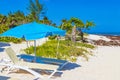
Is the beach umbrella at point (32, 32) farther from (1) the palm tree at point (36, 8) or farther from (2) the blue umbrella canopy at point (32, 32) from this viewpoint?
(1) the palm tree at point (36, 8)

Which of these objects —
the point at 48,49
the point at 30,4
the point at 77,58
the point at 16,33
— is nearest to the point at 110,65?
the point at 77,58

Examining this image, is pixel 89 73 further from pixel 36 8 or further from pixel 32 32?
pixel 36 8

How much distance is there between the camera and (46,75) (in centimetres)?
1079

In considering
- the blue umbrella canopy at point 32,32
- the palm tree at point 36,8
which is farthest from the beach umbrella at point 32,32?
the palm tree at point 36,8

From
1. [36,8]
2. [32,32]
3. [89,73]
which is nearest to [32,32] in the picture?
[32,32]

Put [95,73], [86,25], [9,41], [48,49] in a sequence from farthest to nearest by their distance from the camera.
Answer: [86,25]
[9,41]
[48,49]
[95,73]

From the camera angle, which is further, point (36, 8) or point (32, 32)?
point (36, 8)

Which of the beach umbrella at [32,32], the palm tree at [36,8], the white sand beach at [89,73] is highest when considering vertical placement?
the palm tree at [36,8]

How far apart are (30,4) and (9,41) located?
95.7 ft

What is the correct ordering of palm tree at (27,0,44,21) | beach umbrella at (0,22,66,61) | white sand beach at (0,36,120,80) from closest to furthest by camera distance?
1. beach umbrella at (0,22,66,61)
2. white sand beach at (0,36,120,80)
3. palm tree at (27,0,44,21)

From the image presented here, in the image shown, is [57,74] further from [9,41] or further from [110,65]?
[9,41]

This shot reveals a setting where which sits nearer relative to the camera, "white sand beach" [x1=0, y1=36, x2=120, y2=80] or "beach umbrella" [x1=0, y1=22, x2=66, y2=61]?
"beach umbrella" [x1=0, y1=22, x2=66, y2=61]

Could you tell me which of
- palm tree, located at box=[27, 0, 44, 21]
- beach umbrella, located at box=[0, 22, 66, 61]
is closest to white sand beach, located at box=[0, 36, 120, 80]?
beach umbrella, located at box=[0, 22, 66, 61]

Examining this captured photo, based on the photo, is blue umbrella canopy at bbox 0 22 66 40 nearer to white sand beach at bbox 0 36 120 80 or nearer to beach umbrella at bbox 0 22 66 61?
beach umbrella at bbox 0 22 66 61
